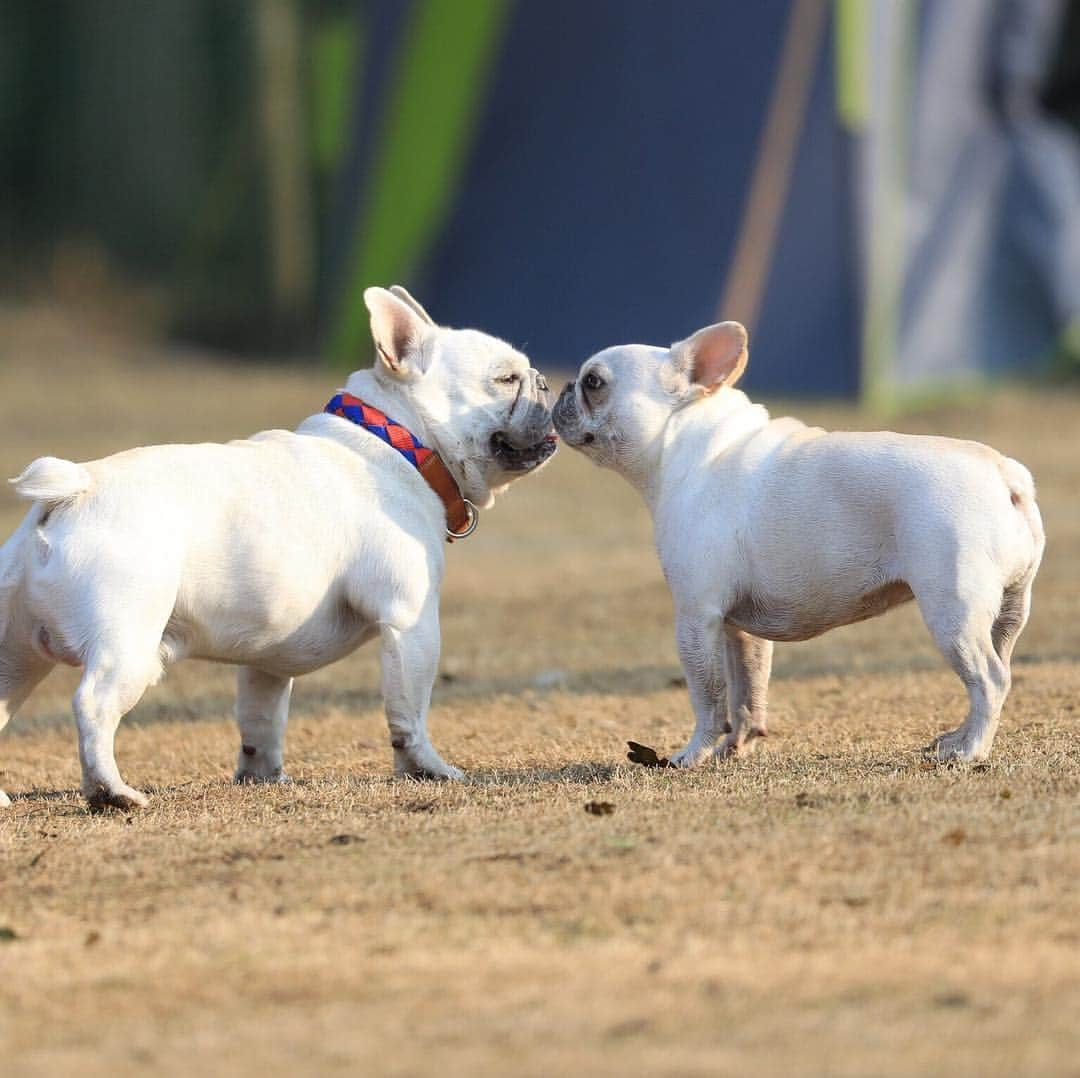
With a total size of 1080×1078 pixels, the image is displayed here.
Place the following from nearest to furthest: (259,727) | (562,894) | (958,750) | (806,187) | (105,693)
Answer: (562,894) → (105,693) → (958,750) → (259,727) → (806,187)

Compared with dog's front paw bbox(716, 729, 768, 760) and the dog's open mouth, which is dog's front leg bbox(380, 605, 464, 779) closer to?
the dog's open mouth

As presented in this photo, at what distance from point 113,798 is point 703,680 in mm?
1749

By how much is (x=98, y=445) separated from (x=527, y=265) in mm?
4543

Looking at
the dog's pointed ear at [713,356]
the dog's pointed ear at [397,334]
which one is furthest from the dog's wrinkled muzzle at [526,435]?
the dog's pointed ear at [713,356]

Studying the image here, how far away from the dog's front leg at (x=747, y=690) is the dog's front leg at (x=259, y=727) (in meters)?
1.42

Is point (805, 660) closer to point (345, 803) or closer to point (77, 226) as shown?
point (345, 803)

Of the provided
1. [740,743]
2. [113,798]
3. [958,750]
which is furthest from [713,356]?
[113,798]

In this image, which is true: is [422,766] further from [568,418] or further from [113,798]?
[568,418]

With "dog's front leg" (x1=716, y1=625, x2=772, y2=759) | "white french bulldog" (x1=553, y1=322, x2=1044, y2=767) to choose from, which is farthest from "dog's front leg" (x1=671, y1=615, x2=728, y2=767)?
"dog's front leg" (x1=716, y1=625, x2=772, y2=759)

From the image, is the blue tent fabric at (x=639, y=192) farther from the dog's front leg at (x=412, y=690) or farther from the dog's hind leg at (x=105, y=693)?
the dog's hind leg at (x=105, y=693)

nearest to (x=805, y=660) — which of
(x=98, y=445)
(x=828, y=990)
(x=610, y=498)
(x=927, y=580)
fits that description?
(x=927, y=580)

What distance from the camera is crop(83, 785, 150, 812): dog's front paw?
5.05 metres

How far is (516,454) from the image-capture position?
6094 mm

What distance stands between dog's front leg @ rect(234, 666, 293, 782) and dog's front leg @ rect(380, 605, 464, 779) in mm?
484
